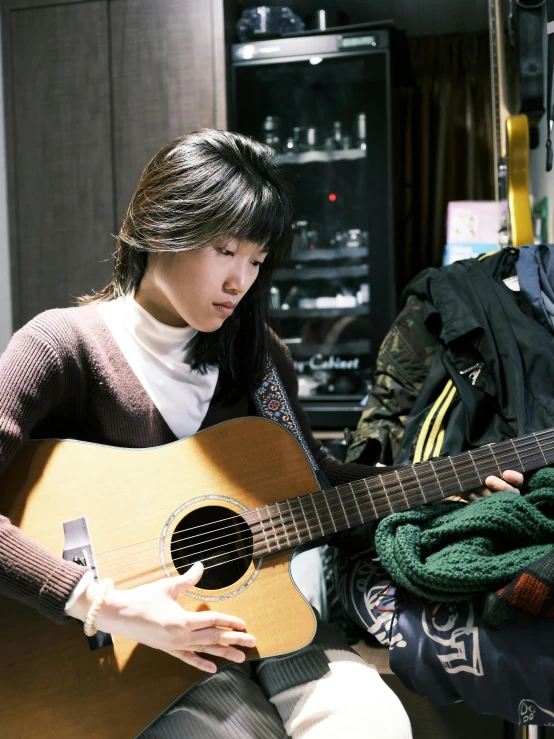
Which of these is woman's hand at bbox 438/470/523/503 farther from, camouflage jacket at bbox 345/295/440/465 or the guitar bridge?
the guitar bridge

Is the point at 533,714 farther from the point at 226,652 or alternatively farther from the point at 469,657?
the point at 226,652

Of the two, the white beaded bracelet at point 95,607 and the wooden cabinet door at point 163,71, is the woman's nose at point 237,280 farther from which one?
the wooden cabinet door at point 163,71

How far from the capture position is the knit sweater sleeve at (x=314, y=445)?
1446 millimetres

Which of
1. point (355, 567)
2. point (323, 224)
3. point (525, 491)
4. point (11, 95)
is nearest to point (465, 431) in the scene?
point (525, 491)

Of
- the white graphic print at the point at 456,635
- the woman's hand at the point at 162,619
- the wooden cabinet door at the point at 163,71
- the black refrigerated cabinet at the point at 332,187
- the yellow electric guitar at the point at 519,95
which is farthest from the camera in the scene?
the black refrigerated cabinet at the point at 332,187

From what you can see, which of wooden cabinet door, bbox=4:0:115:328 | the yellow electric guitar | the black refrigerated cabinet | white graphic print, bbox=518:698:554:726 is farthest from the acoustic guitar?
wooden cabinet door, bbox=4:0:115:328

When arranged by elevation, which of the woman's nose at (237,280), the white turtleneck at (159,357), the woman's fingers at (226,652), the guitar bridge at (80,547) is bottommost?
the woman's fingers at (226,652)

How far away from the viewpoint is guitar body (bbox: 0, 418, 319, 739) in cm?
106

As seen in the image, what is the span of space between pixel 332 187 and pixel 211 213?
60.4 inches

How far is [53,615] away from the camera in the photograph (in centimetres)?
102

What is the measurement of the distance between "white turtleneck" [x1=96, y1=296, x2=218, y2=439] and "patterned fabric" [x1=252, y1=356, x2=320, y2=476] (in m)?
0.16

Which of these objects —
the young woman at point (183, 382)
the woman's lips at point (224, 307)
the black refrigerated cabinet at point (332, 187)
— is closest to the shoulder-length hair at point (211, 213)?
the young woman at point (183, 382)

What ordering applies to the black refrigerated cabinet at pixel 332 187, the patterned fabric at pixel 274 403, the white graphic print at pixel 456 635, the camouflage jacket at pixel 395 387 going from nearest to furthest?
1. the white graphic print at pixel 456 635
2. the patterned fabric at pixel 274 403
3. the camouflage jacket at pixel 395 387
4. the black refrigerated cabinet at pixel 332 187

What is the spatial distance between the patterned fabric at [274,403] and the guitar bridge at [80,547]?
45cm
